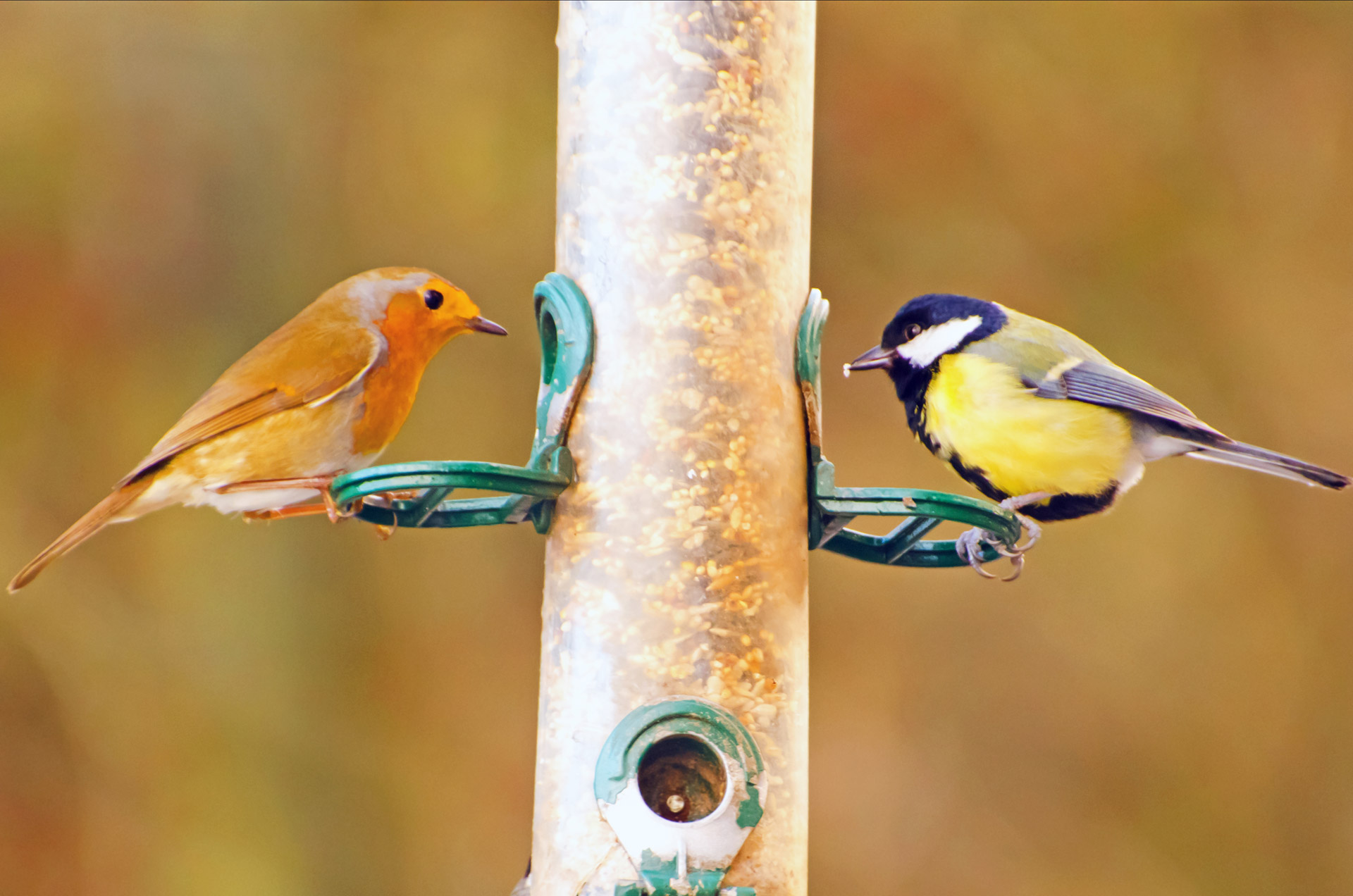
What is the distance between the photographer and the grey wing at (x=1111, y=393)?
4.28 metres

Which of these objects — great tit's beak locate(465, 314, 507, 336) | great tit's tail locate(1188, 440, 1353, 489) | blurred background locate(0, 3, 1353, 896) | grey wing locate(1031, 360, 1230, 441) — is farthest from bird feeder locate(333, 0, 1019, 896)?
blurred background locate(0, 3, 1353, 896)

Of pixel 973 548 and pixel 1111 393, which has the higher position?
pixel 1111 393

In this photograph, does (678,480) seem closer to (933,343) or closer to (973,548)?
(973,548)

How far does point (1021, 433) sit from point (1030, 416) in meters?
0.06

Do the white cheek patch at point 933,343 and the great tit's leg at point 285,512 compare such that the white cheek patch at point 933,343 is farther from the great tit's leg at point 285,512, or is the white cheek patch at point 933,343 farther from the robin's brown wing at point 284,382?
the great tit's leg at point 285,512

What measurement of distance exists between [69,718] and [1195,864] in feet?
18.3

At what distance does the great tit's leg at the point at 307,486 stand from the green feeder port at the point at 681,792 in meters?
0.85

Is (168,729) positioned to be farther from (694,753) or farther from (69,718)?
(694,753)

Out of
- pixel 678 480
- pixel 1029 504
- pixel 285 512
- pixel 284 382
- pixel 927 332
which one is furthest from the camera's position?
pixel 927 332

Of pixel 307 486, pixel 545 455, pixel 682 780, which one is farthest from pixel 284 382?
pixel 682 780

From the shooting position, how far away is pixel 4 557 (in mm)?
6996

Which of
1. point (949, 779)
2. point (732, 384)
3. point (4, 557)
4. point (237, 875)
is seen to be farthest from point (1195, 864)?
point (4, 557)

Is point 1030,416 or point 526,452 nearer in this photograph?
point 1030,416

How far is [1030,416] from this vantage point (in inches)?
171
